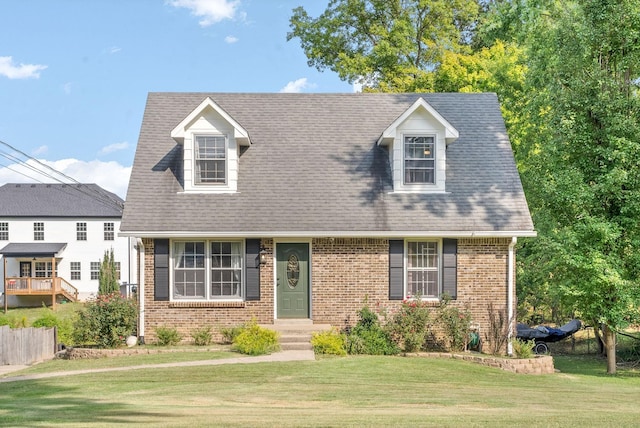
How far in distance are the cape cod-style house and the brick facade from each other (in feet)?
0.09

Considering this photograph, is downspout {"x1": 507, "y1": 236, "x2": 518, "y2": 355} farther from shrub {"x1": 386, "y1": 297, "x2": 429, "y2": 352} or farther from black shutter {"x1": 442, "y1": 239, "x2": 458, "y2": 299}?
shrub {"x1": 386, "y1": 297, "x2": 429, "y2": 352}

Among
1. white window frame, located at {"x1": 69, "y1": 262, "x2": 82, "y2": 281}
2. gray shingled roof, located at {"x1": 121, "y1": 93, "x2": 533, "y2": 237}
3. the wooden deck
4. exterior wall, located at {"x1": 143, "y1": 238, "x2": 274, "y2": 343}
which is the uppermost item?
gray shingled roof, located at {"x1": 121, "y1": 93, "x2": 533, "y2": 237}

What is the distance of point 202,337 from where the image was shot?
15078 mm

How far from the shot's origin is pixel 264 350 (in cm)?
1404

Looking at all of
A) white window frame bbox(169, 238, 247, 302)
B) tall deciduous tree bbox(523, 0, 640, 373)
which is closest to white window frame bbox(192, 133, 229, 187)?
white window frame bbox(169, 238, 247, 302)

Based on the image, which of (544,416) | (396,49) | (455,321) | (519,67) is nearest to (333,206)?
(455,321)

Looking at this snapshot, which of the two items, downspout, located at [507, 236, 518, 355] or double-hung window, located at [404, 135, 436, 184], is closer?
downspout, located at [507, 236, 518, 355]

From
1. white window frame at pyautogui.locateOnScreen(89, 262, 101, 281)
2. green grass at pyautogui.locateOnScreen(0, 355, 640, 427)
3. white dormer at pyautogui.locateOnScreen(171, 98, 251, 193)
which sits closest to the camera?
green grass at pyautogui.locateOnScreen(0, 355, 640, 427)

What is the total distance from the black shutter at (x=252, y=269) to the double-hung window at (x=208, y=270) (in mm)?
303

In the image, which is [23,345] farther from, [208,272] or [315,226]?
[315,226]

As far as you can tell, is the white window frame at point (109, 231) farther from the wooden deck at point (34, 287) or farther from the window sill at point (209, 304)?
the window sill at point (209, 304)

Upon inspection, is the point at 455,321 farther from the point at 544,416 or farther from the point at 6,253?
the point at 6,253

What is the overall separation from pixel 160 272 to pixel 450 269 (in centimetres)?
765

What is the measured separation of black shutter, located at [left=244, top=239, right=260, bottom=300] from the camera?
15547 mm
